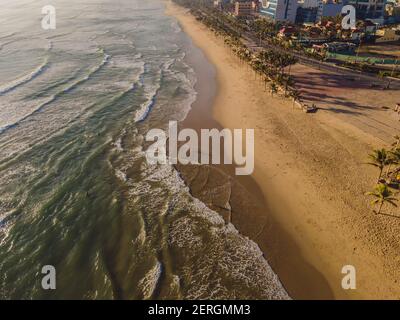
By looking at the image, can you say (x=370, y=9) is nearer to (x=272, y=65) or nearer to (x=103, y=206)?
(x=272, y=65)

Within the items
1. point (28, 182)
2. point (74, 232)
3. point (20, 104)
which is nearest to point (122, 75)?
point (20, 104)

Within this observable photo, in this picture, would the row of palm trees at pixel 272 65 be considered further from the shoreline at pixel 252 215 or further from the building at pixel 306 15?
the building at pixel 306 15

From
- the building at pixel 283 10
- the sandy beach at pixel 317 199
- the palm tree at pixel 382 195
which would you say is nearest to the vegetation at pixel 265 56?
the sandy beach at pixel 317 199

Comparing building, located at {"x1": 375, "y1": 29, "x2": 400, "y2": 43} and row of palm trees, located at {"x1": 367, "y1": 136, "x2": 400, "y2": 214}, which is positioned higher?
building, located at {"x1": 375, "y1": 29, "x2": 400, "y2": 43}

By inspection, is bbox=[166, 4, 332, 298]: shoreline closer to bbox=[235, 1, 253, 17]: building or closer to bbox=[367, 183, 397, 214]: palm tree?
bbox=[367, 183, 397, 214]: palm tree

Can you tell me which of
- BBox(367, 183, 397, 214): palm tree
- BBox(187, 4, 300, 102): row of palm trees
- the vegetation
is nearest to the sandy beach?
BBox(367, 183, 397, 214): palm tree
